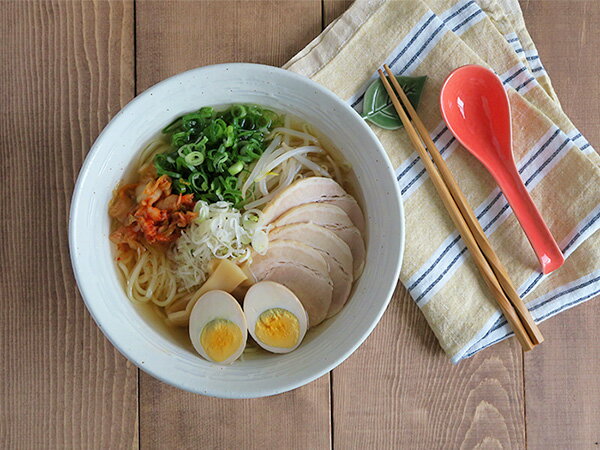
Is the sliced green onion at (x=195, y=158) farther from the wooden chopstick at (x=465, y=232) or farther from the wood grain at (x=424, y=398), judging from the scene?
the wood grain at (x=424, y=398)

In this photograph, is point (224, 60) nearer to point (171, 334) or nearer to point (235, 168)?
point (235, 168)

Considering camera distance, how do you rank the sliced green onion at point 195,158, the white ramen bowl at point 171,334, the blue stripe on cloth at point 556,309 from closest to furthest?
1. the white ramen bowl at point 171,334
2. the sliced green onion at point 195,158
3. the blue stripe on cloth at point 556,309

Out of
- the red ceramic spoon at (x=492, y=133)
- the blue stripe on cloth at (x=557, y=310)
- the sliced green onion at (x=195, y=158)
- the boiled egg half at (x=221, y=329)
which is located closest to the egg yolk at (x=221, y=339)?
the boiled egg half at (x=221, y=329)

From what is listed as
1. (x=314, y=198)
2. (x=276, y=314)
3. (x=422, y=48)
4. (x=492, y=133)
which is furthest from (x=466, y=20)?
(x=276, y=314)

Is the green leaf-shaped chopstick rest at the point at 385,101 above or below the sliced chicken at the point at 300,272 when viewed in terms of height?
above

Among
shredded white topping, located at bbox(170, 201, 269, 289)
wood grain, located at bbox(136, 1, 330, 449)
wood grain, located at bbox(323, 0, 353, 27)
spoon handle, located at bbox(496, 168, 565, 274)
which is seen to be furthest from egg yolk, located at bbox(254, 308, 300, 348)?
wood grain, located at bbox(323, 0, 353, 27)

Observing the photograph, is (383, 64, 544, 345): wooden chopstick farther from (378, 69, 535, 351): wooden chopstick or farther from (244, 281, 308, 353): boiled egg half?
(244, 281, 308, 353): boiled egg half
